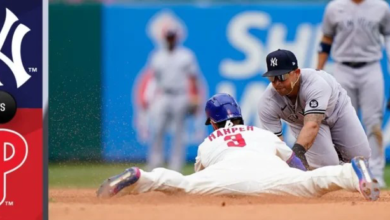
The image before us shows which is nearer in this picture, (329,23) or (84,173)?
(329,23)

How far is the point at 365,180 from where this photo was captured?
7039 millimetres

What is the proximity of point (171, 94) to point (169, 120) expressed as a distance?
43 centimetres

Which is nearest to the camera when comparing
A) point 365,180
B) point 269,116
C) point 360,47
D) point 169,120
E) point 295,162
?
point 365,180

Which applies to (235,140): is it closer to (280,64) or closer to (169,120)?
(280,64)

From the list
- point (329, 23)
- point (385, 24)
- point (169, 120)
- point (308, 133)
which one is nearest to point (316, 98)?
point (308, 133)

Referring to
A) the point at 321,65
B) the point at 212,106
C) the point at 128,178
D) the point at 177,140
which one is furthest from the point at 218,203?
the point at 177,140

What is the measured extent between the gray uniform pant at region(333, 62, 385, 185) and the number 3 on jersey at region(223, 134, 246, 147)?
12.0 feet

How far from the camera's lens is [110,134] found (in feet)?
48.3

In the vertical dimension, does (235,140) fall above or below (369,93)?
below

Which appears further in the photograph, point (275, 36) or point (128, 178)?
point (275, 36)

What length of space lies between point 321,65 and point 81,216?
540cm

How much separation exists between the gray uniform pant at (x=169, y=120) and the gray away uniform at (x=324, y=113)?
5202 mm

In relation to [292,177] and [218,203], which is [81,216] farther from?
[292,177]

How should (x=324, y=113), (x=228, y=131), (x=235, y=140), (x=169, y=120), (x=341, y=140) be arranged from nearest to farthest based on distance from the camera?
1. (x=235, y=140)
2. (x=228, y=131)
3. (x=324, y=113)
4. (x=341, y=140)
5. (x=169, y=120)
